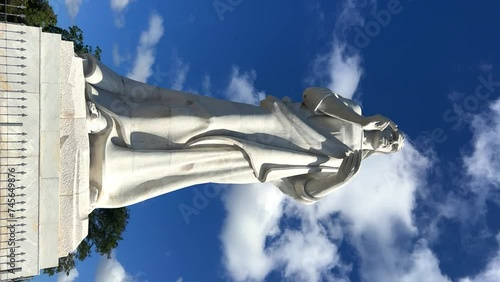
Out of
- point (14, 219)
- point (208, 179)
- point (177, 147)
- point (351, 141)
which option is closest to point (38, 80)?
point (14, 219)

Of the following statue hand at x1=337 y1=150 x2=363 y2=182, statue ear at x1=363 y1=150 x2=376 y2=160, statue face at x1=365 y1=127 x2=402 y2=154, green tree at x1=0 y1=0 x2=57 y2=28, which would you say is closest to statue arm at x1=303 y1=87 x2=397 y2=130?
statue face at x1=365 y1=127 x2=402 y2=154

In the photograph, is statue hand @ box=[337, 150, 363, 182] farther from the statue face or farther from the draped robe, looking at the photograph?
the statue face

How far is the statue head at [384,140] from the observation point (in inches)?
432

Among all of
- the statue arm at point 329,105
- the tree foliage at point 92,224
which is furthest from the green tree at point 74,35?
the statue arm at point 329,105

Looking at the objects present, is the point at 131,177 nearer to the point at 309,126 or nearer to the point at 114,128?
the point at 114,128

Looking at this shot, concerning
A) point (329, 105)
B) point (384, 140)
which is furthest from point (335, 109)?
point (384, 140)

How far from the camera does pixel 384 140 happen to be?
1098cm

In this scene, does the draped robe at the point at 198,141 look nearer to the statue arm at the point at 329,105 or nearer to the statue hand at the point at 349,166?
the statue arm at the point at 329,105

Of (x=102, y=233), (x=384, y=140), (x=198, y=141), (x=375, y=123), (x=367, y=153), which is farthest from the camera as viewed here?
(x=102, y=233)

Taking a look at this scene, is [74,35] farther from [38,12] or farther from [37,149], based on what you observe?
[37,149]

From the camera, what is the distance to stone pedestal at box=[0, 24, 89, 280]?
22.4 ft

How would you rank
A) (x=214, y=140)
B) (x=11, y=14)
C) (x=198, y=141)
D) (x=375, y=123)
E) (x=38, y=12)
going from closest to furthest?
(x=11, y=14)
(x=198, y=141)
(x=214, y=140)
(x=375, y=123)
(x=38, y=12)

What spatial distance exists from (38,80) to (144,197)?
8.04 ft

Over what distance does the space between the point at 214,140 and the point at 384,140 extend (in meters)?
3.86
